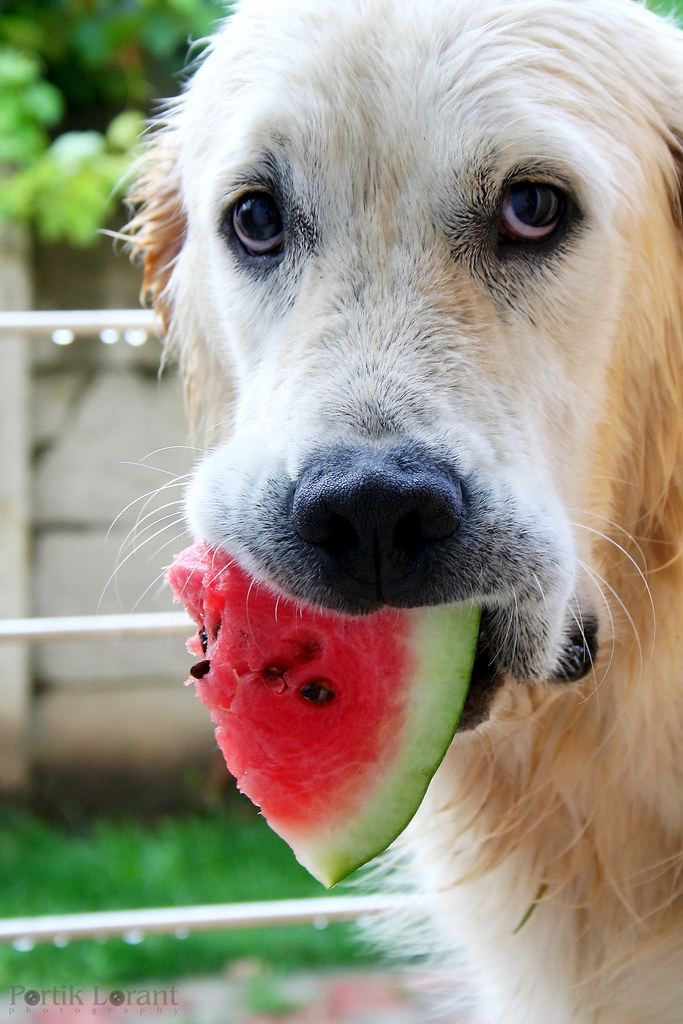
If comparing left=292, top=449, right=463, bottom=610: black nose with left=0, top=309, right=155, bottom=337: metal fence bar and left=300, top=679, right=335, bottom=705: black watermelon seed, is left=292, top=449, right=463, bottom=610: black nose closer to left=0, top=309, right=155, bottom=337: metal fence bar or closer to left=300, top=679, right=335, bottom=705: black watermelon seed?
left=300, top=679, right=335, bottom=705: black watermelon seed

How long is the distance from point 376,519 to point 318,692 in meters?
0.36

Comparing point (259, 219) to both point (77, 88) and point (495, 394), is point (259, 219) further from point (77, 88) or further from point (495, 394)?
point (77, 88)

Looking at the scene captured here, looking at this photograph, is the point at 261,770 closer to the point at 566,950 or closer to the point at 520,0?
the point at 566,950

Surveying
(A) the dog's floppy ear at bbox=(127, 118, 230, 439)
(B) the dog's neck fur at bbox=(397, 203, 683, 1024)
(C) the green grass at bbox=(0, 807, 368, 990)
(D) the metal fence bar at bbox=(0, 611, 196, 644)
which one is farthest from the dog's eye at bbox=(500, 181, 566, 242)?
(C) the green grass at bbox=(0, 807, 368, 990)

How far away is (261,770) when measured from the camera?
1.37m

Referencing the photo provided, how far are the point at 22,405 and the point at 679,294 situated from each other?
285cm

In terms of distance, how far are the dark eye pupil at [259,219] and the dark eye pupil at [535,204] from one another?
1.09ft

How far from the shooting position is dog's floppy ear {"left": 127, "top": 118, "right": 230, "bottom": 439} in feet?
6.01

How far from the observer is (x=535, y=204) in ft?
4.63

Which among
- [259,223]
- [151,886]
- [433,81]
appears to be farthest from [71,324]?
[151,886]

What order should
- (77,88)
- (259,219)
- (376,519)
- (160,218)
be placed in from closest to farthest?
(376,519)
(259,219)
(160,218)
(77,88)

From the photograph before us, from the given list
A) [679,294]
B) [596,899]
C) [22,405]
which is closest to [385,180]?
[679,294]

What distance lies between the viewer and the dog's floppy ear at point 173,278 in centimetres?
183

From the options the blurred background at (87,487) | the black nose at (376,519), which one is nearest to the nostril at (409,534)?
the black nose at (376,519)
